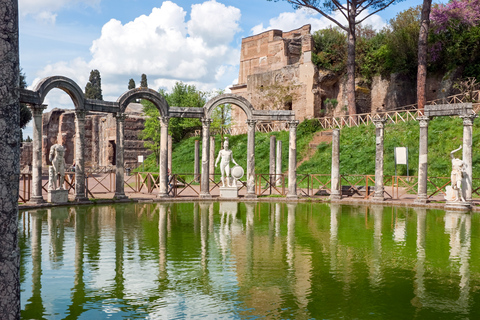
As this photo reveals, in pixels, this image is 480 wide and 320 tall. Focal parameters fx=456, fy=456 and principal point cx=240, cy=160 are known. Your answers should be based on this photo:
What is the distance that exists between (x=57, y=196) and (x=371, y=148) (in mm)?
18144

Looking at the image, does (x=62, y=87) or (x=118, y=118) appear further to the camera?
(x=118, y=118)

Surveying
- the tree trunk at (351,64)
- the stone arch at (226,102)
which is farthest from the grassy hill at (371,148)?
the stone arch at (226,102)

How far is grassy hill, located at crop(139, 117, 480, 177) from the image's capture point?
23766 mm

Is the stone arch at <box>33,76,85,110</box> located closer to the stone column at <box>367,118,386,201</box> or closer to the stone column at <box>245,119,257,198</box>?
the stone column at <box>245,119,257,198</box>

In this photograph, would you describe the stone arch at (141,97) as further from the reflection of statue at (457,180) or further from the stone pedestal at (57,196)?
the reflection of statue at (457,180)

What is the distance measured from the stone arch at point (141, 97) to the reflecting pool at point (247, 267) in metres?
5.72

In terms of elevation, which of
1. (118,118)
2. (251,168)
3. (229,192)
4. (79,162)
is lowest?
(229,192)

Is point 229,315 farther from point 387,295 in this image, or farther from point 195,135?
point 195,135

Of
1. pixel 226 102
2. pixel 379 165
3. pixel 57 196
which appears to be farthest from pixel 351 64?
pixel 57 196

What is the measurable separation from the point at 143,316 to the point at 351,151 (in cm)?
2399

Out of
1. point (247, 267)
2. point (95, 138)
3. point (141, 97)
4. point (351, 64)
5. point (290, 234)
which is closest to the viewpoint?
point (247, 267)

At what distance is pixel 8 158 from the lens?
303cm

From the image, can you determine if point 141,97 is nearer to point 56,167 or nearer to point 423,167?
point 56,167

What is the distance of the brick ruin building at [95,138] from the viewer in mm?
36188
